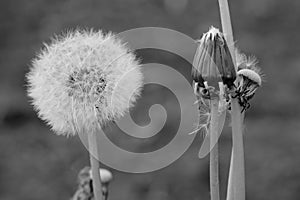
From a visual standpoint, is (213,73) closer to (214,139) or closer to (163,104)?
(214,139)

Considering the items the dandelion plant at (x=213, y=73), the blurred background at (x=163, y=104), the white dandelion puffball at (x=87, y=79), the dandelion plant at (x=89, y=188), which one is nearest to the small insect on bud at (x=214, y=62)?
the dandelion plant at (x=213, y=73)

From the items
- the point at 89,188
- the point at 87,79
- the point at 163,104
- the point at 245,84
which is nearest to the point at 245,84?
the point at 245,84

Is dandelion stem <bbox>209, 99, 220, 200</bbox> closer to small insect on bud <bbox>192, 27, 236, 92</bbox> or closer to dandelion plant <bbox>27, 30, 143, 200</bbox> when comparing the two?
small insect on bud <bbox>192, 27, 236, 92</bbox>

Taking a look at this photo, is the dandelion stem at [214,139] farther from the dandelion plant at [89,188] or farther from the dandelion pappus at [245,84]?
the dandelion plant at [89,188]

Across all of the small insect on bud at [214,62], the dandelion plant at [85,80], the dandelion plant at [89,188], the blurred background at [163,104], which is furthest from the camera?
the blurred background at [163,104]

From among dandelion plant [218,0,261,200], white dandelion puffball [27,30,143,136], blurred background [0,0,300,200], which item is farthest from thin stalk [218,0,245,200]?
blurred background [0,0,300,200]

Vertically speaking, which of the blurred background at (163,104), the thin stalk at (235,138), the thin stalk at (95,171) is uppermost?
the blurred background at (163,104)

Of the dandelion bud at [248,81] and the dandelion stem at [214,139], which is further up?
the dandelion bud at [248,81]
